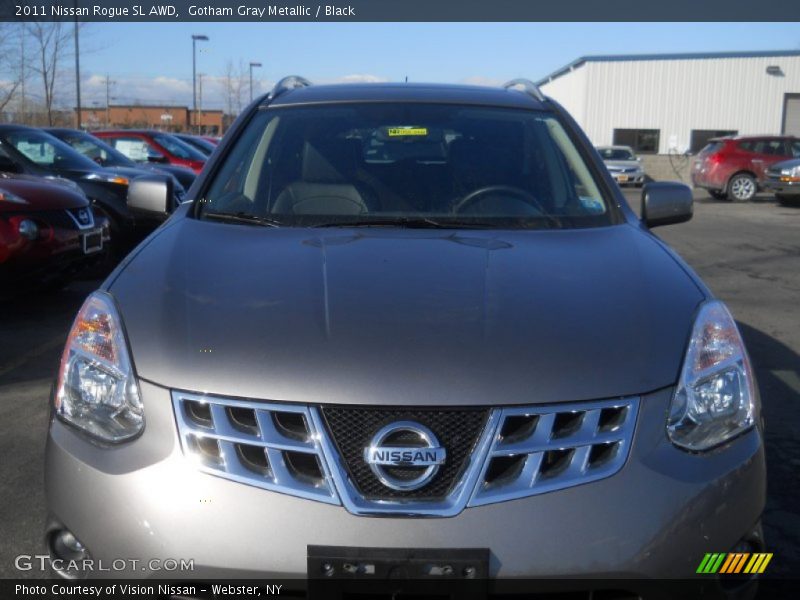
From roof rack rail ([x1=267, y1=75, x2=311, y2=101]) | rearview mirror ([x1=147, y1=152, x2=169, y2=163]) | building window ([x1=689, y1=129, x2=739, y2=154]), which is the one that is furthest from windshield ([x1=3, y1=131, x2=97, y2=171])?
building window ([x1=689, y1=129, x2=739, y2=154])

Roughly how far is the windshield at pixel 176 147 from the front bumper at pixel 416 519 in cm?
1386

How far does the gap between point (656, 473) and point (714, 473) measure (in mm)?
168

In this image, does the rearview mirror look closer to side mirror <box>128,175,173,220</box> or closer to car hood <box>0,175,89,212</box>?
car hood <box>0,175,89,212</box>

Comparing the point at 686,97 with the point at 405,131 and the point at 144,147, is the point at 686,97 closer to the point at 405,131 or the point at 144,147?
the point at 144,147

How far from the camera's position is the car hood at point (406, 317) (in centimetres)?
206

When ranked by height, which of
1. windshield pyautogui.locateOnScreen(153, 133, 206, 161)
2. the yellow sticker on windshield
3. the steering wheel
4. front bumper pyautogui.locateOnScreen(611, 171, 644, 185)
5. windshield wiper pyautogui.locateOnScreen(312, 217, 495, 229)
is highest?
the yellow sticker on windshield

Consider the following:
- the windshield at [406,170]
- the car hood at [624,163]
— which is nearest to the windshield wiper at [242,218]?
the windshield at [406,170]

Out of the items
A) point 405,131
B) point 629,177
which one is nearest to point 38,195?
point 405,131

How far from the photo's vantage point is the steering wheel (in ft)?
10.8

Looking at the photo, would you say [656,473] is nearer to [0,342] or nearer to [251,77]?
[0,342]

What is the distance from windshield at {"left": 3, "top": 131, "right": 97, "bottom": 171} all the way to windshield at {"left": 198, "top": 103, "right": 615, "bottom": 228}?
22.3ft

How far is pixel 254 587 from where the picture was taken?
6.45 ft

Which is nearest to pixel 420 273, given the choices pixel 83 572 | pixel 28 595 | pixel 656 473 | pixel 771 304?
pixel 656 473

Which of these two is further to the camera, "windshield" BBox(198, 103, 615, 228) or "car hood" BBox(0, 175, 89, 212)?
"car hood" BBox(0, 175, 89, 212)
